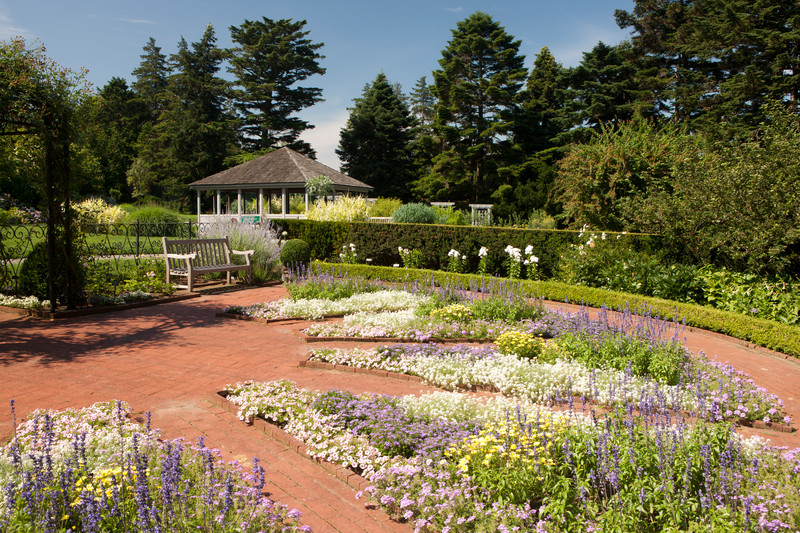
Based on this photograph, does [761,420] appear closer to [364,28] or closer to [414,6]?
[414,6]

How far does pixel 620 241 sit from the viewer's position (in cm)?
1024

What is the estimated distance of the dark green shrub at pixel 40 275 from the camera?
8141mm

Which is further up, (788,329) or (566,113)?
(566,113)

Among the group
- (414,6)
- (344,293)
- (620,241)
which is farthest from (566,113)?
(344,293)

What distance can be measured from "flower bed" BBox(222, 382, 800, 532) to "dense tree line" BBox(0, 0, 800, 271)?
20.6ft

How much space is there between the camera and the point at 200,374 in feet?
17.1

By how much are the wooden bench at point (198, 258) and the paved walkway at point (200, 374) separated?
1870 millimetres

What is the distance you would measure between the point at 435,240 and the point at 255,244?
13.7 feet

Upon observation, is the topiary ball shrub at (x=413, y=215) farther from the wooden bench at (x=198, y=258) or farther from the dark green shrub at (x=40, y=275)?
the dark green shrub at (x=40, y=275)

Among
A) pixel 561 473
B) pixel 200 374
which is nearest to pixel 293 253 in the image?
pixel 200 374

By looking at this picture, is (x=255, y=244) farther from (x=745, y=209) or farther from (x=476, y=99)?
(x=476, y=99)

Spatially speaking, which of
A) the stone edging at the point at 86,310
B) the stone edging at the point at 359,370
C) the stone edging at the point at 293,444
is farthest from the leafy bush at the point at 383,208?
the stone edging at the point at 293,444

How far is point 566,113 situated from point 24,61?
1198 inches

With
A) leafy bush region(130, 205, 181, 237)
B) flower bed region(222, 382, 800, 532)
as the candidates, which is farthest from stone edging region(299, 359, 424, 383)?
leafy bush region(130, 205, 181, 237)
